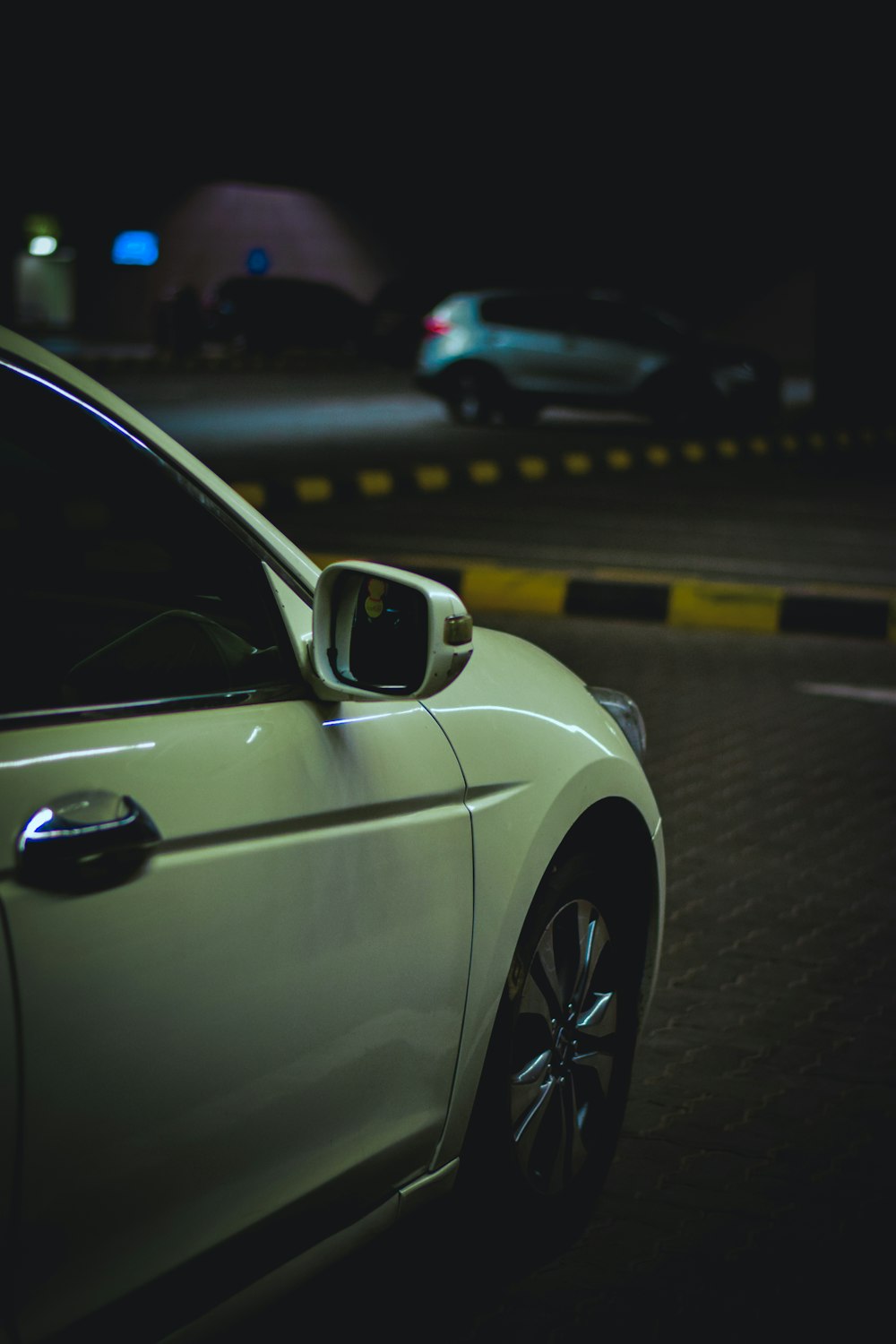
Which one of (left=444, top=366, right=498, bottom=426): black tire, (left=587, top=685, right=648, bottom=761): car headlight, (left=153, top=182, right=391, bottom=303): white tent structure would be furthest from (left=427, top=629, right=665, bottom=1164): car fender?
(left=153, top=182, right=391, bottom=303): white tent structure

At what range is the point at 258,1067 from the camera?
2193mm

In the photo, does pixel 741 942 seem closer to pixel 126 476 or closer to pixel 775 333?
pixel 126 476

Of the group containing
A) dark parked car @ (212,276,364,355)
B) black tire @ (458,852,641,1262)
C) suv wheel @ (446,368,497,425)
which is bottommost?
black tire @ (458,852,641,1262)

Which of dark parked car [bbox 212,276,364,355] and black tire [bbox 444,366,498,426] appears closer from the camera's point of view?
black tire [bbox 444,366,498,426]

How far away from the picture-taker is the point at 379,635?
238 centimetres

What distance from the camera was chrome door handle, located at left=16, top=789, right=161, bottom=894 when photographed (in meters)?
1.86

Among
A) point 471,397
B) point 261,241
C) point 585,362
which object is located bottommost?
point 471,397

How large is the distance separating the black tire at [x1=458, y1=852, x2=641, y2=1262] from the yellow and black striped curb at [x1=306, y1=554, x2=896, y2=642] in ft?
23.3

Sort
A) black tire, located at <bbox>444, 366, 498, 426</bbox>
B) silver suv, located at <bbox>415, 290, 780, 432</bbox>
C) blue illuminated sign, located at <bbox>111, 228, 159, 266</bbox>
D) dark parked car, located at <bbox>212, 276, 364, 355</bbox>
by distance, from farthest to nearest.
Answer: blue illuminated sign, located at <bbox>111, 228, 159, 266</bbox> < dark parked car, located at <bbox>212, 276, 364, 355</bbox> < black tire, located at <bbox>444, 366, 498, 426</bbox> < silver suv, located at <bbox>415, 290, 780, 432</bbox>

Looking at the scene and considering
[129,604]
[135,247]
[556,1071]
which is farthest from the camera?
[135,247]

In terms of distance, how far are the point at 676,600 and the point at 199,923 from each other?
8.78 m

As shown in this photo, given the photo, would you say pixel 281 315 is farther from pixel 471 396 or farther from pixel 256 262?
pixel 471 396

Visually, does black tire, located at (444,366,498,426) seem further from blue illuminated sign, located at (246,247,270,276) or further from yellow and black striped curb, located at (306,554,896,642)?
blue illuminated sign, located at (246,247,270,276)

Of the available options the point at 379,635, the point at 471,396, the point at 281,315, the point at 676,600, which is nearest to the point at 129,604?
the point at 379,635
